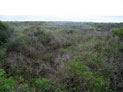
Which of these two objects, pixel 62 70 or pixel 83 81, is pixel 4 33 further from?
pixel 83 81

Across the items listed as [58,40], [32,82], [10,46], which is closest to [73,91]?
[32,82]

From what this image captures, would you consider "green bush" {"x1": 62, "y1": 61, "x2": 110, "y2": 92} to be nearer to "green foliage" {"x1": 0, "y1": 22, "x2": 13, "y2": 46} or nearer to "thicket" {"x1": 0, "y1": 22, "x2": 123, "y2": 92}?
"thicket" {"x1": 0, "y1": 22, "x2": 123, "y2": 92}

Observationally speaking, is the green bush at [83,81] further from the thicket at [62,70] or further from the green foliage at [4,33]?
the green foliage at [4,33]

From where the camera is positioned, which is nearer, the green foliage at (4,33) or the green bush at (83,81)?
the green bush at (83,81)

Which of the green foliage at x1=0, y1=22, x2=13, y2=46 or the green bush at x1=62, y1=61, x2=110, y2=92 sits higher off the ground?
the green foliage at x1=0, y1=22, x2=13, y2=46

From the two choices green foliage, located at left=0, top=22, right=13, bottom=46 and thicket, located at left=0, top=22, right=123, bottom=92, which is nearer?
thicket, located at left=0, top=22, right=123, bottom=92

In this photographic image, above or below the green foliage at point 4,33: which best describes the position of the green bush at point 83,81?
below

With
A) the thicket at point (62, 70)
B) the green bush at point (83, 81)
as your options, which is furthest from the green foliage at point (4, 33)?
the green bush at point (83, 81)

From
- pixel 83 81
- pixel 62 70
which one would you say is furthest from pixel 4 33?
pixel 83 81

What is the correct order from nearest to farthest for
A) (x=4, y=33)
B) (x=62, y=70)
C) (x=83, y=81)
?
(x=83, y=81) < (x=62, y=70) < (x=4, y=33)

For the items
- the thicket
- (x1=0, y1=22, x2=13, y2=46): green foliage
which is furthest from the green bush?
(x1=0, y1=22, x2=13, y2=46): green foliage

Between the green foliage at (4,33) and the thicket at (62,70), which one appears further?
the green foliage at (4,33)

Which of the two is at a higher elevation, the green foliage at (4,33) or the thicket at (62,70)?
the green foliage at (4,33)

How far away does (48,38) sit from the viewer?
32.3ft
